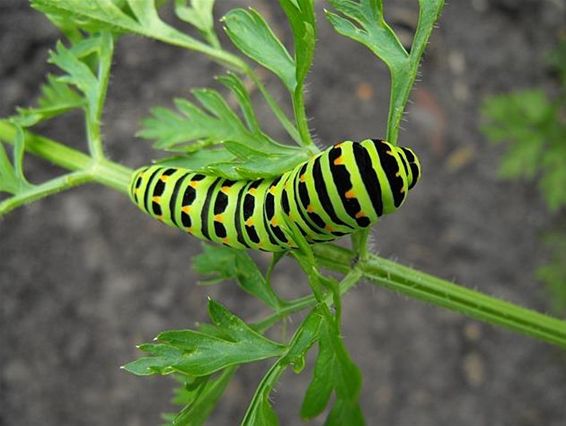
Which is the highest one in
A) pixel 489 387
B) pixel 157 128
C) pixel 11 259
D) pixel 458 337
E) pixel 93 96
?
pixel 93 96

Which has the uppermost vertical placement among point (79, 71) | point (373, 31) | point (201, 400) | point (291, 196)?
point (79, 71)

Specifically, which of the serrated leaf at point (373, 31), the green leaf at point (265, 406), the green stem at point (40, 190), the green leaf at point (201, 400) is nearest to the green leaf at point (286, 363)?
the green leaf at point (265, 406)

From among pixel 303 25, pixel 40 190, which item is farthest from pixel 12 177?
pixel 303 25

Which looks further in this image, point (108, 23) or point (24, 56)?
point (24, 56)

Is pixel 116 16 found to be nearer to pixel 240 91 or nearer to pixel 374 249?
pixel 240 91

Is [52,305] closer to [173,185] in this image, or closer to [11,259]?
[11,259]

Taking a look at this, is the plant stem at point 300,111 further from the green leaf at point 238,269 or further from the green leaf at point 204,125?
the green leaf at point 238,269

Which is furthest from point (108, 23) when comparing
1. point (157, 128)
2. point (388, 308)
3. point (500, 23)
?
point (500, 23)

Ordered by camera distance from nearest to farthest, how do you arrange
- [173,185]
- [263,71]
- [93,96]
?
[173,185] → [93,96] → [263,71]
